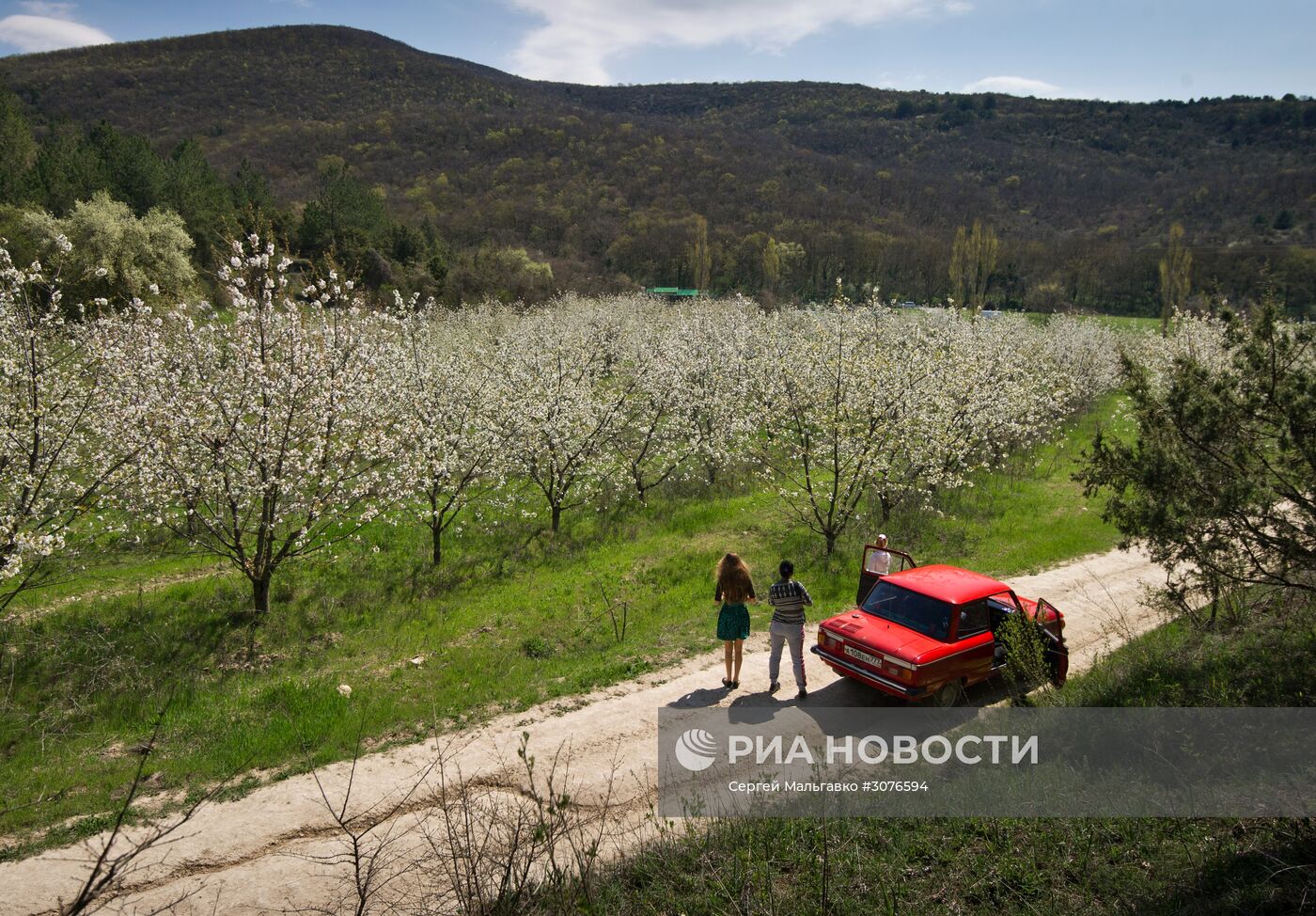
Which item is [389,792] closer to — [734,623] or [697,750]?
[697,750]

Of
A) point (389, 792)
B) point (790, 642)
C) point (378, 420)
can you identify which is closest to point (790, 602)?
point (790, 642)

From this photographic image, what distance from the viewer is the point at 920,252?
85.1 metres

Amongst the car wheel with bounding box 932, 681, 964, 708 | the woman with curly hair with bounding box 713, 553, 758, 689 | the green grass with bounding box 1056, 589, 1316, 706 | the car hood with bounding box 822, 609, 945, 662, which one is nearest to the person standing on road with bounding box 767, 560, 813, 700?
the woman with curly hair with bounding box 713, 553, 758, 689

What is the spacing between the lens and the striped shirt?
9.58 metres

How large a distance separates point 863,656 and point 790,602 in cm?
119

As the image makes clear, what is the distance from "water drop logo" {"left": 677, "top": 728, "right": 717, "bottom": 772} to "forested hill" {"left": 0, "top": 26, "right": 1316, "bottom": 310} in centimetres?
5376

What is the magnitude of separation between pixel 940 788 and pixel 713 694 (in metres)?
3.36

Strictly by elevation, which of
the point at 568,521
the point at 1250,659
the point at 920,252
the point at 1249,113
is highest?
the point at 1249,113

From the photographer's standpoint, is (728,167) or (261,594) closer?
(261,594)

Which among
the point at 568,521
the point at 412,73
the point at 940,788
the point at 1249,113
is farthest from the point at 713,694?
the point at 1249,113

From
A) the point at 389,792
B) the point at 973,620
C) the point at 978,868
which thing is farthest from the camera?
the point at 973,620

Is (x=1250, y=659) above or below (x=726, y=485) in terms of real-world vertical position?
above

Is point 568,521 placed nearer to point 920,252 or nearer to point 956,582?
point 956,582

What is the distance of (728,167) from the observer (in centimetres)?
12588
